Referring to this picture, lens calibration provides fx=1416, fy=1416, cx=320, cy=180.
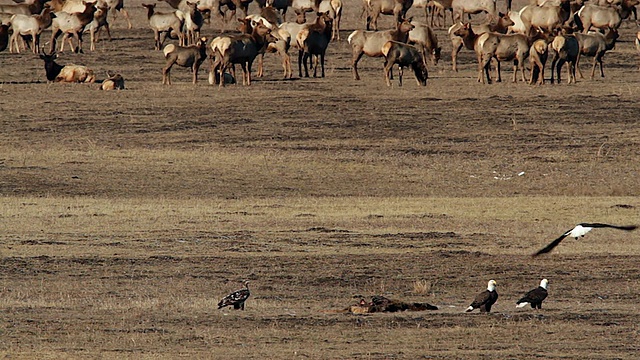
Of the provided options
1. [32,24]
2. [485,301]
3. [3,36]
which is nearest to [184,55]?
[3,36]

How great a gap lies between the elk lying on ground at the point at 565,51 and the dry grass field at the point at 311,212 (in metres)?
1.09

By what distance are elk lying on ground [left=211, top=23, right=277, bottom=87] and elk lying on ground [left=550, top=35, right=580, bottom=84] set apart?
657cm

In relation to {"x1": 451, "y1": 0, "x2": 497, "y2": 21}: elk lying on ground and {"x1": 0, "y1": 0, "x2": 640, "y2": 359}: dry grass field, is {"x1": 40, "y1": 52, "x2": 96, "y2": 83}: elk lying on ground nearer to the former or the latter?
{"x1": 0, "y1": 0, "x2": 640, "y2": 359}: dry grass field

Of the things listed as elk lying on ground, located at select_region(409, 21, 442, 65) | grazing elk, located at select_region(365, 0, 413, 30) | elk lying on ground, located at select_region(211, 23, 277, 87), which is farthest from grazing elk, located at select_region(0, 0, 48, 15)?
elk lying on ground, located at select_region(409, 21, 442, 65)

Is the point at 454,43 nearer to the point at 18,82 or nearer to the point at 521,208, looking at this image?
the point at 18,82

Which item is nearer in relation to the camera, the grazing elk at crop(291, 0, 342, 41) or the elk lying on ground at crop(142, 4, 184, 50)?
the elk lying on ground at crop(142, 4, 184, 50)

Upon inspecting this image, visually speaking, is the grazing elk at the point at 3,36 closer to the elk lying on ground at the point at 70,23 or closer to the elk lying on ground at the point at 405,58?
the elk lying on ground at the point at 70,23

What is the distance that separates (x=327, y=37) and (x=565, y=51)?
221 inches

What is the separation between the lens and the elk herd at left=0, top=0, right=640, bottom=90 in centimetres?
3195

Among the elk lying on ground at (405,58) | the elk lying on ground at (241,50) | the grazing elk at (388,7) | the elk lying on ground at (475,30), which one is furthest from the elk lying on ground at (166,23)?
the elk lying on ground at (405,58)

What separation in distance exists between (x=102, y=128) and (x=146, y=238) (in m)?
9.90

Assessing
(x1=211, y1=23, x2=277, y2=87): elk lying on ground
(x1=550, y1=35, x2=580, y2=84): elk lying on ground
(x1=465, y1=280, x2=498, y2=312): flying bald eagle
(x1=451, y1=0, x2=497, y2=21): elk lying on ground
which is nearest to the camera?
(x1=465, y1=280, x2=498, y2=312): flying bald eagle

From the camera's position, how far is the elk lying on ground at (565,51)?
3278cm

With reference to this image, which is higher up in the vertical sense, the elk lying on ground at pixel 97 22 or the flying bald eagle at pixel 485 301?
the flying bald eagle at pixel 485 301
